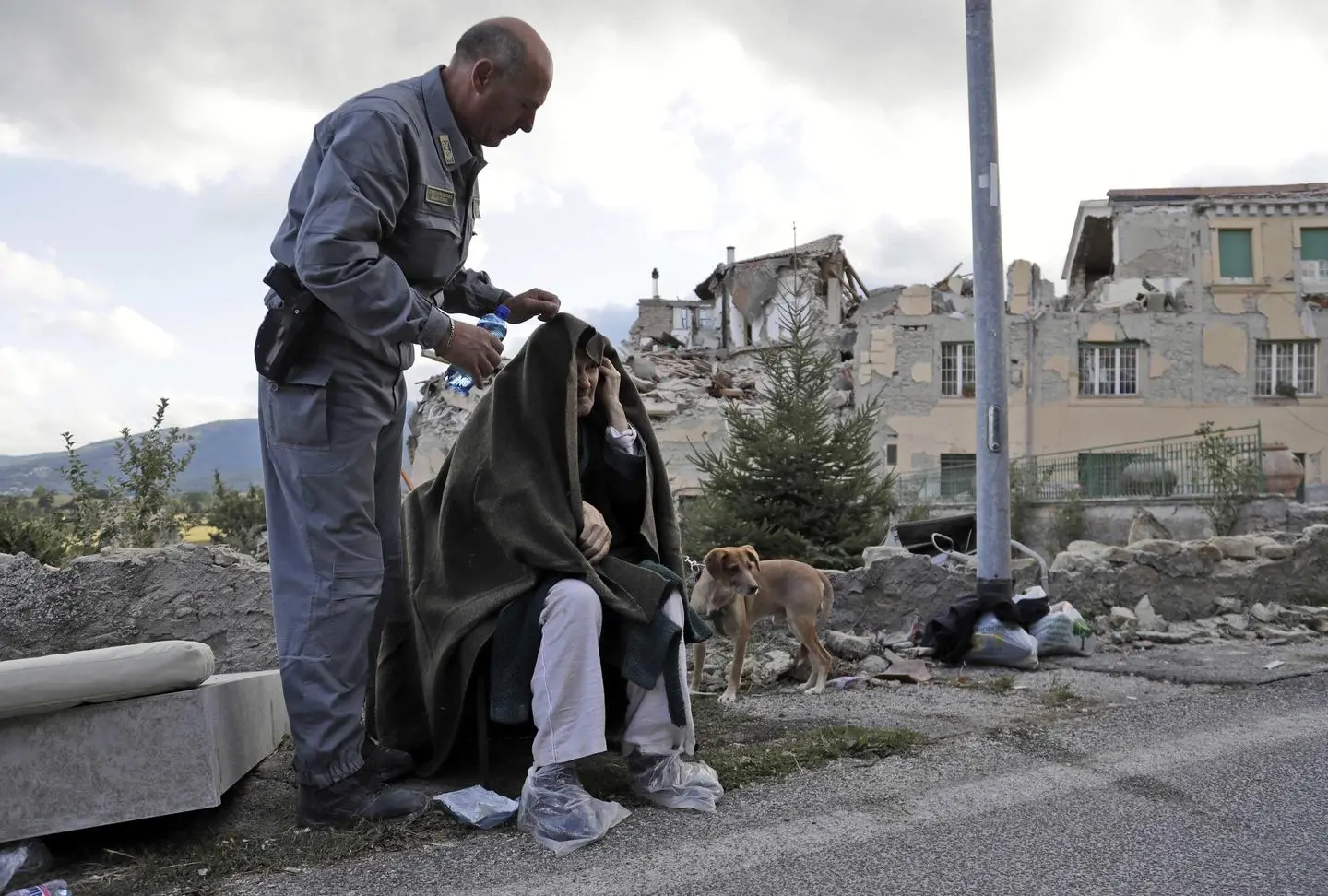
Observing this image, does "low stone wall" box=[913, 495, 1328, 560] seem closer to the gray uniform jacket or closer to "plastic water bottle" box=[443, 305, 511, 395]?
"plastic water bottle" box=[443, 305, 511, 395]

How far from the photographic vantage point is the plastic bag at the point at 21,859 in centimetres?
275

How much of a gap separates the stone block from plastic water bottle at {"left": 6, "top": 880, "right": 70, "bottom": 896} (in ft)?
0.68

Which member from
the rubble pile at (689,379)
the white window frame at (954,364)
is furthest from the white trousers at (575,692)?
the white window frame at (954,364)

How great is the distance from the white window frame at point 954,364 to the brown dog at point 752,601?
28.1 metres

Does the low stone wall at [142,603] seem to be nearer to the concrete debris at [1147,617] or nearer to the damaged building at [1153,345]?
the concrete debris at [1147,617]

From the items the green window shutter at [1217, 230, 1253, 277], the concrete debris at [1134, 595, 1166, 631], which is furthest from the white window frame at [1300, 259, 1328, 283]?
the concrete debris at [1134, 595, 1166, 631]

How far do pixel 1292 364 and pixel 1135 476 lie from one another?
568 inches

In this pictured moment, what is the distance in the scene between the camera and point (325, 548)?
10.2 feet

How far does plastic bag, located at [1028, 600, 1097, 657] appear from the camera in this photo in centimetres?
646

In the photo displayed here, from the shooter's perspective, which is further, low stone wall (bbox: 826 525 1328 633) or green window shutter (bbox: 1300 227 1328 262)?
green window shutter (bbox: 1300 227 1328 262)

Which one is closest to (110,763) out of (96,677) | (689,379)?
(96,677)

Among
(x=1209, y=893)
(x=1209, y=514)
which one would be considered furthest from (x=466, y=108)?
(x=1209, y=514)

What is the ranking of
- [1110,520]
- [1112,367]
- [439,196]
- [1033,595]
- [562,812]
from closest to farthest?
[562,812]
[439,196]
[1033,595]
[1110,520]
[1112,367]

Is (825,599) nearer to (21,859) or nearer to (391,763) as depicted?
(391,763)
